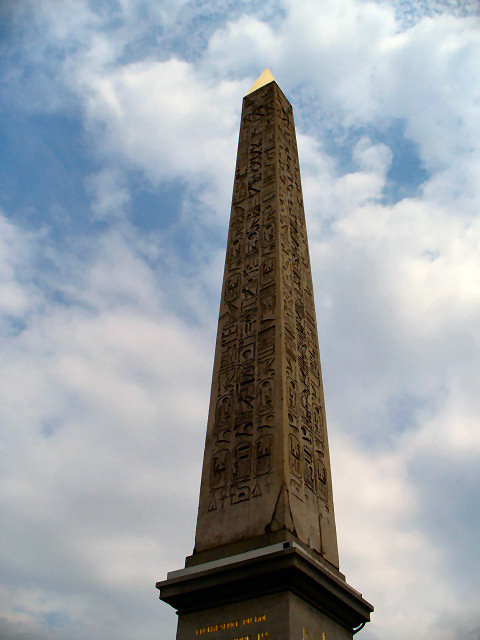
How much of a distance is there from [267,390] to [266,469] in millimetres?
1166

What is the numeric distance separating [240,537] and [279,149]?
26.1 feet

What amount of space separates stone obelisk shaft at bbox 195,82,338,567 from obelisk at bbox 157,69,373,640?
0.06 feet

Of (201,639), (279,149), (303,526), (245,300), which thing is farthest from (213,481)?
(279,149)

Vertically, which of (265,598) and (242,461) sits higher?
(242,461)

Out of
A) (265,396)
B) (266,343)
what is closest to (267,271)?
(266,343)

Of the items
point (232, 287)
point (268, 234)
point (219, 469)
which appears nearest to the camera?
point (219, 469)

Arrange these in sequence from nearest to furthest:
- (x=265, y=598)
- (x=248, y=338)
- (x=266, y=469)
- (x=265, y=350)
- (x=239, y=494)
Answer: (x=265, y=598)
(x=266, y=469)
(x=239, y=494)
(x=265, y=350)
(x=248, y=338)

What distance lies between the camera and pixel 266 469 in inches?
329

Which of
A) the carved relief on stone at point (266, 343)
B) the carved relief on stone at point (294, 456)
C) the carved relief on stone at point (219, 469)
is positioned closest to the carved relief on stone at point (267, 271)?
the carved relief on stone at point (266, 343)

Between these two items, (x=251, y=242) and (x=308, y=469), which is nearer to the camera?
(x=308, y=469)

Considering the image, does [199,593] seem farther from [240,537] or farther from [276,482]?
[276,482]

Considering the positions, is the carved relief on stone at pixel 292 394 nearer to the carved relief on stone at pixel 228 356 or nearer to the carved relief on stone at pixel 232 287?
the carved relief on stone at pixel 228 356

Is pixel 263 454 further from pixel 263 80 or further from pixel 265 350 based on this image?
pixel 263 80

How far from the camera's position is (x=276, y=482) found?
816 cm
